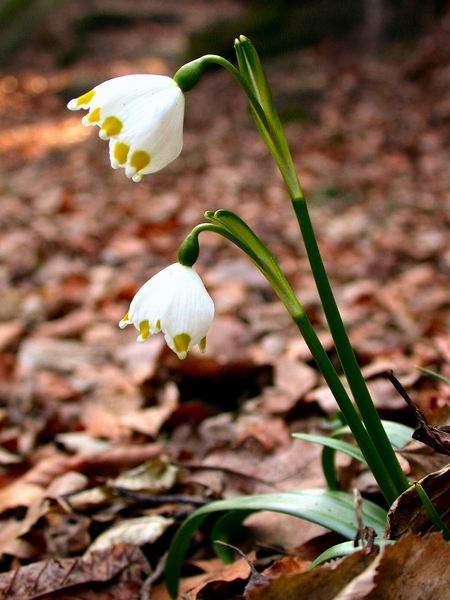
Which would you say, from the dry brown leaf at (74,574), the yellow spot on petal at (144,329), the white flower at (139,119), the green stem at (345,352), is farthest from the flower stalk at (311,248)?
the dry brown leaf at (74,574)

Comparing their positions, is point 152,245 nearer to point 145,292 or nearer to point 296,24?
point 145,292

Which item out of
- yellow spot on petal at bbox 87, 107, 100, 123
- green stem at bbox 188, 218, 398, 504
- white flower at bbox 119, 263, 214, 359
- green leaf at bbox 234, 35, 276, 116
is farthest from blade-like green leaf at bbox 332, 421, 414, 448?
yellow spot on petal at bbox 87, 107, 100, 123

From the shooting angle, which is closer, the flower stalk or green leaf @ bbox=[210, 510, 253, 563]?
the flower stalk

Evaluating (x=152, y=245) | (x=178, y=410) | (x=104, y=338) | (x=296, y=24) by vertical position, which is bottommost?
(x=178, y=410)

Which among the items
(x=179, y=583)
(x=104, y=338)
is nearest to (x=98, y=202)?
(x=104, y=338)

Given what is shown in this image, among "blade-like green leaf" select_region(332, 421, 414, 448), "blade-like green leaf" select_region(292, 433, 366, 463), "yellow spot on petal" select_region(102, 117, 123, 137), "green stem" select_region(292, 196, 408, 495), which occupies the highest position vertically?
"yellow spot on petal" select_region(102, 117, 123, 137)

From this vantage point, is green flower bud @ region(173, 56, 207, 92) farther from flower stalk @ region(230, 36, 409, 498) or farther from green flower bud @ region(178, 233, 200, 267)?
green flower bud @ region(178, 233, 200, 267)

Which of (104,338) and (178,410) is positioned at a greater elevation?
(104,338)

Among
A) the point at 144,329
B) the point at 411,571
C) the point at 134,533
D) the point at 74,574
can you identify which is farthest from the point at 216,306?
the point at 411,571
